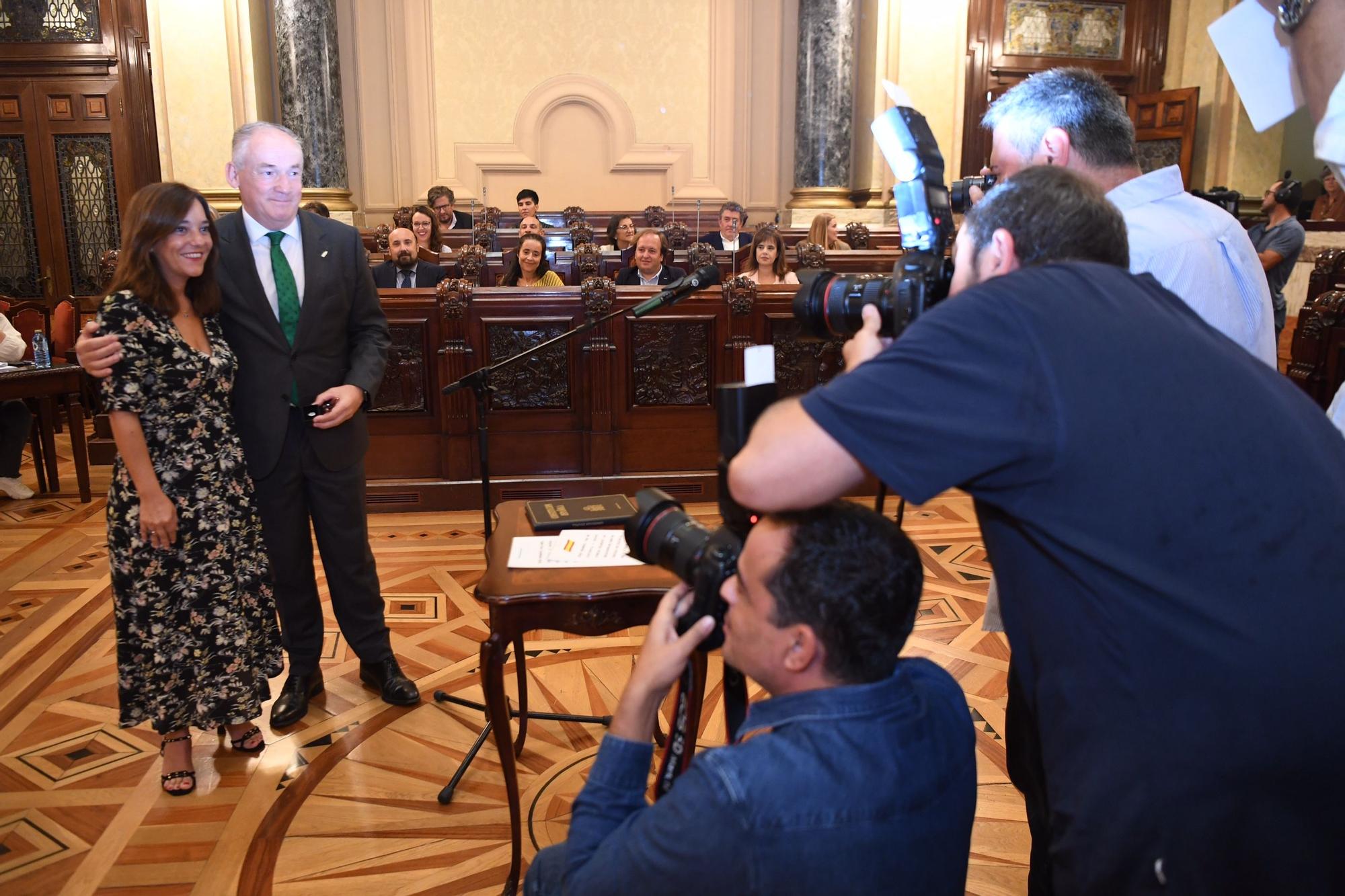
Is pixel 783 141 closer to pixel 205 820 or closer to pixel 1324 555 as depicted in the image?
pixel 205 820

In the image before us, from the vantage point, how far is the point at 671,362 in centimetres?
494

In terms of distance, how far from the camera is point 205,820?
2.35 metres

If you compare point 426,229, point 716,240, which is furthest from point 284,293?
point 716,240

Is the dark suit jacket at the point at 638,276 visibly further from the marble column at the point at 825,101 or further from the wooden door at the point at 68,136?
the wooden door at the point at 68,136

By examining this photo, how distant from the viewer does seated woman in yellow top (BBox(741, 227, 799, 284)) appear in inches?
223

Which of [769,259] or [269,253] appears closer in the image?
[269,253]

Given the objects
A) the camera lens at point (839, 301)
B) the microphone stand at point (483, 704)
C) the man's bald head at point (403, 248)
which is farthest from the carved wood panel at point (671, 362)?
the camera lens at point (839, 301)

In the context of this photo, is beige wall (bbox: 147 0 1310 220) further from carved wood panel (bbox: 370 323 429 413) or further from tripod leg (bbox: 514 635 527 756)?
tripod leg (bbox: 514 635 527 756)

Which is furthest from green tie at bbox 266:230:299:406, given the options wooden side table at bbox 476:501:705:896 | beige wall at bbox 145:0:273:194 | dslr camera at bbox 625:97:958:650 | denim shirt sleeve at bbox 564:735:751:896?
beige wall at bbox 145:0:273:194

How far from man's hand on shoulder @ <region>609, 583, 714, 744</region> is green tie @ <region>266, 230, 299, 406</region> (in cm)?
182

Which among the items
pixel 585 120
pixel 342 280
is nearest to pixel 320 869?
pixel 342 280

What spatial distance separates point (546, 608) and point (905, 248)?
3.18 feet

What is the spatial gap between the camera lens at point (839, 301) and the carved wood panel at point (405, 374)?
143 inches

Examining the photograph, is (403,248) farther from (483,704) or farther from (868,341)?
(868,341)
